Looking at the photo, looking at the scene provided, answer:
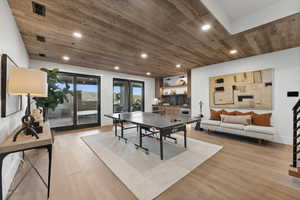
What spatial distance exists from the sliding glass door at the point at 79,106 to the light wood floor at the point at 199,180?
2.32m

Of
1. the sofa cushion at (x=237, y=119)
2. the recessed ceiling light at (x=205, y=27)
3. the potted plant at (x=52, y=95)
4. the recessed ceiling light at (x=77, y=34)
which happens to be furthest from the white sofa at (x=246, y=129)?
the potted plant at (x=52, y=95)

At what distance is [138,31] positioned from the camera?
2459mm

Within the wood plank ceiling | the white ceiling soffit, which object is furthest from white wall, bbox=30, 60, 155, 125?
the white ceiling soffit

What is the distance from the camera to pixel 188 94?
6.14 m

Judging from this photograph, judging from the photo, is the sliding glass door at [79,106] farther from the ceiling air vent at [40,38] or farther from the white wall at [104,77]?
the ceiling air vent at [40,38]

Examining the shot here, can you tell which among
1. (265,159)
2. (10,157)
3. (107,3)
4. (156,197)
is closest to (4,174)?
(10,157)

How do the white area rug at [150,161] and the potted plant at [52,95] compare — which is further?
the potted plant at [52,95]

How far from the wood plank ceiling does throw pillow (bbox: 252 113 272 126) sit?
1.95 meters

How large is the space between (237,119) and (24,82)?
5082 mm

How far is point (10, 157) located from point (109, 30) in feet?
9.08

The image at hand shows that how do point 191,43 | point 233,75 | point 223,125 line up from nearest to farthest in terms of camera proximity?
point 191,43, point 223,125, point 233,75

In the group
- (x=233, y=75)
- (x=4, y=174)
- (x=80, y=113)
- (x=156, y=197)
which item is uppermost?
(x=233, y=75)

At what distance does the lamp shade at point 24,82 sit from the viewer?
144 centimetres

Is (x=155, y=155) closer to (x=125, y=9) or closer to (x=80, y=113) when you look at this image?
(x=125, y=9)
